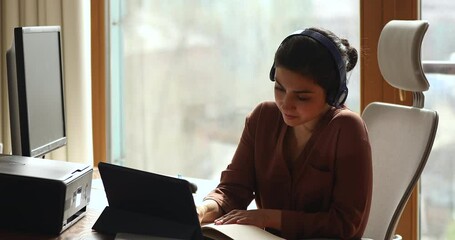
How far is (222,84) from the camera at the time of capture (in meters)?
3.37

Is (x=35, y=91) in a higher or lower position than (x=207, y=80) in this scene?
higher

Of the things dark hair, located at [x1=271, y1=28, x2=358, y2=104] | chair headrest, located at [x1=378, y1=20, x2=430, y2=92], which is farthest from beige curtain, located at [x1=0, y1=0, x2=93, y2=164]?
dark hair, located at [x1=271, y1=28, x2=358, y2=104]

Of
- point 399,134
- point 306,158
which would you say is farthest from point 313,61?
point 399,134

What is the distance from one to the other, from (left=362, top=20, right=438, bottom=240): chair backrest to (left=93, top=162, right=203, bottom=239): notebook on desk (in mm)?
689

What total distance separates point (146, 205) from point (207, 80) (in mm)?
1665

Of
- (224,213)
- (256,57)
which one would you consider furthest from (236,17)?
(224,213)

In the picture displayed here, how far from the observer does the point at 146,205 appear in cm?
178

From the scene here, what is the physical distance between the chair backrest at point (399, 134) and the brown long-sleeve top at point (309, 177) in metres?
0.26

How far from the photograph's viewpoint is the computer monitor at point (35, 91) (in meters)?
2.06

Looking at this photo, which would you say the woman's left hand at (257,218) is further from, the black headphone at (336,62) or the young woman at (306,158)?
the black headphone at (336,62)

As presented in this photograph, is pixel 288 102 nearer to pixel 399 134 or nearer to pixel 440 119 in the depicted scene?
pixel 399 134

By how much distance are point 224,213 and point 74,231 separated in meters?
0.39

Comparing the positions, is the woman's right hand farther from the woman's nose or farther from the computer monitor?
the computer monitor

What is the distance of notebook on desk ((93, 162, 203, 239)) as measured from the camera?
1.68 metres
